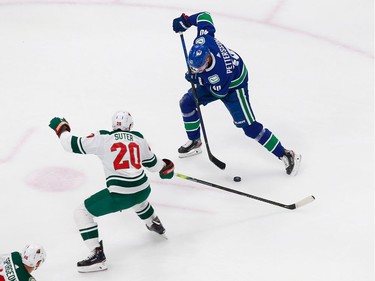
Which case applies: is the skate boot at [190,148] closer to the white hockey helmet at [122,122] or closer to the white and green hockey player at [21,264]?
the white hockey helmet at [122,122]

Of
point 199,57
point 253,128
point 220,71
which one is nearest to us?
point 199,57

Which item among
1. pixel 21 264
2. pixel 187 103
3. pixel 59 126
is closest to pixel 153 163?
pixel 59 126

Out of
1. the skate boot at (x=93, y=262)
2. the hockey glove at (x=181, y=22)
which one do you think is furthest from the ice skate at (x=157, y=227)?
the hockey glove at (x=181, y=22)

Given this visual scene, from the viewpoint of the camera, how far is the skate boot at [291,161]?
205 inches

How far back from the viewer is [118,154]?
4363 millimetres

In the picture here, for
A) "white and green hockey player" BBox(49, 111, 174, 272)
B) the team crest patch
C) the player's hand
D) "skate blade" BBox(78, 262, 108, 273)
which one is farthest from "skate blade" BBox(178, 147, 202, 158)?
"skate blade" BBox(78, 262, 108, 273)

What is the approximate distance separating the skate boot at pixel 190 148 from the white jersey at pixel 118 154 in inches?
38.1

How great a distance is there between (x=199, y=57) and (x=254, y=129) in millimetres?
631

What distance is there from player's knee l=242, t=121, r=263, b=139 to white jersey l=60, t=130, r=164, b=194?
95cm

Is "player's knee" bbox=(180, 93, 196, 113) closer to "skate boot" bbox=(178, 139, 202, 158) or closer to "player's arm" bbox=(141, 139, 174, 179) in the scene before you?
"skate boot" bbox=(178, 139, 202, 158)

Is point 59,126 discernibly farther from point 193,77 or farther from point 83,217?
point 193,77

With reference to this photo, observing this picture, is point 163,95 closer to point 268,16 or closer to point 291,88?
point 291,88

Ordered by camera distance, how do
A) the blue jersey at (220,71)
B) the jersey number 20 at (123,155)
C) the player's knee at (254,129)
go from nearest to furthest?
the jersey number 20 at (123,155)
the blue jersey at (220,71)
the player's knee at (254,129)

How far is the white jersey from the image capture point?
14.3 feet
